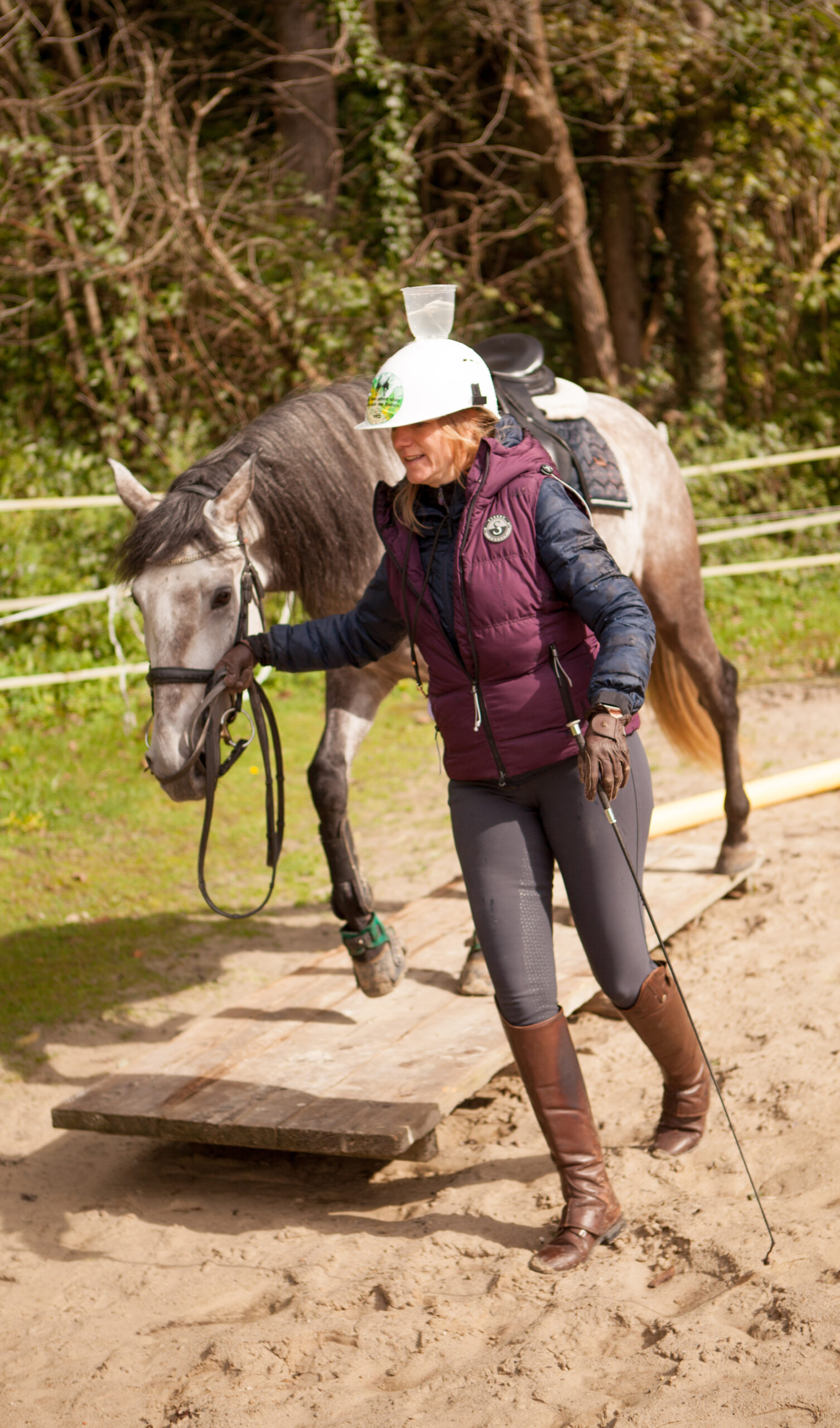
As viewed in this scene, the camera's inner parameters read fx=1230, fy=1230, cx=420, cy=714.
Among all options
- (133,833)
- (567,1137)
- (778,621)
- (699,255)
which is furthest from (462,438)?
(699,255)

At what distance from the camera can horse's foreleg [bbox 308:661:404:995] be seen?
3852 millimetres

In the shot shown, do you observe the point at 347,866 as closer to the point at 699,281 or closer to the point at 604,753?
the point at 604,753

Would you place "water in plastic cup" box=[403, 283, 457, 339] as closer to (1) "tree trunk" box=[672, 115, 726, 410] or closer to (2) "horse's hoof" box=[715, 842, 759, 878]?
(2) "horse's hoof" box=[715, 842, 759, 878]

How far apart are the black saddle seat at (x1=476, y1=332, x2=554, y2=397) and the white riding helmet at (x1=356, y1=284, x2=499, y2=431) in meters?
1.56

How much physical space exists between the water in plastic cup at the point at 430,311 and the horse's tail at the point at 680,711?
7.94 ft

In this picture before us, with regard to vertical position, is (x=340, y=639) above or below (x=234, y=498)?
below

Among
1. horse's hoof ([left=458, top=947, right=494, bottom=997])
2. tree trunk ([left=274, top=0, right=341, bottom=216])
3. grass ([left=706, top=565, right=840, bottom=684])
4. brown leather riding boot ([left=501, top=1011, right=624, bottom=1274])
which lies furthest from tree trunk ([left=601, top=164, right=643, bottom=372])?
brown leather riding boot ([left=501, top=1011, right=624, bottom=1274])

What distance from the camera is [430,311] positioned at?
271cm

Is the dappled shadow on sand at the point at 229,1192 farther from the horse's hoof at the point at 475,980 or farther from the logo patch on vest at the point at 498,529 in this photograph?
the logo patch on vest at the point at 498,529

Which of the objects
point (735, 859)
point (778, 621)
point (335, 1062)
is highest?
point (335, 1062)

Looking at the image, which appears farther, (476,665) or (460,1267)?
(460,1267)

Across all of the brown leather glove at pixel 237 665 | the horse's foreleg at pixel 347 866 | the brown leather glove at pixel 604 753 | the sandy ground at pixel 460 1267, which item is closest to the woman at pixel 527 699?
the brown leather glove at pixel 604 753

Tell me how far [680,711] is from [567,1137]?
2621mm

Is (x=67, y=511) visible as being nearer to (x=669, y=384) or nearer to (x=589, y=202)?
(x=669, y=384)
